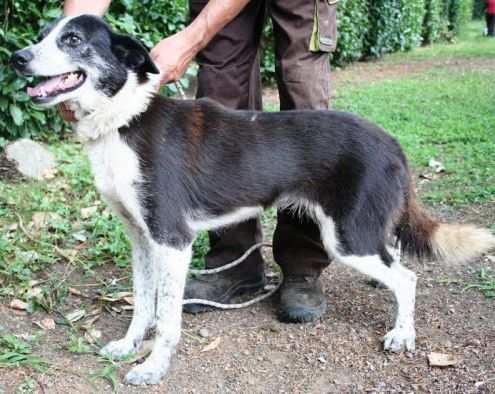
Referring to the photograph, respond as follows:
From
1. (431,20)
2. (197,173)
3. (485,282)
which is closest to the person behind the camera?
(197,173)

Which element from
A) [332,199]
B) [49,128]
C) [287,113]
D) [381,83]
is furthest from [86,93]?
[381,83]

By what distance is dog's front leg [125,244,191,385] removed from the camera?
284cm

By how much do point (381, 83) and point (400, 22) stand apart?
16.4ft

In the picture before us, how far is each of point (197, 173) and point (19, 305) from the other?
4.06 feet

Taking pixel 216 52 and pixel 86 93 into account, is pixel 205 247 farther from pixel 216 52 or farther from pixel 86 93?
pixel 86 93

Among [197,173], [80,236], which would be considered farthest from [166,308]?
[80,236]

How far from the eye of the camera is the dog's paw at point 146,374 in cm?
281

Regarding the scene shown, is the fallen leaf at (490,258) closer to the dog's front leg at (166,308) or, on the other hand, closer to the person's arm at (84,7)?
the dog's front leg at (166,308)

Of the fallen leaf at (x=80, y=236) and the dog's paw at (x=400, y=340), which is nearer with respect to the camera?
the dog's paw at (x=400, y=340)

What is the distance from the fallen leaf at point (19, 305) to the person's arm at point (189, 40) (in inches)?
54.2

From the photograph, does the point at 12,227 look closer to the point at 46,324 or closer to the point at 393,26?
the point at 46,324

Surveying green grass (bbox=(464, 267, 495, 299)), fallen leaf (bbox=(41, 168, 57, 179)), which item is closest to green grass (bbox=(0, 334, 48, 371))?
green grass (bbox=(464, 267, 495, 299))

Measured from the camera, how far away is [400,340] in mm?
3012

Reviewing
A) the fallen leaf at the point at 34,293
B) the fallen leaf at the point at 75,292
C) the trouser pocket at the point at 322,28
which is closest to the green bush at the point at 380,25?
the trouser pocket at the point at 322,28
